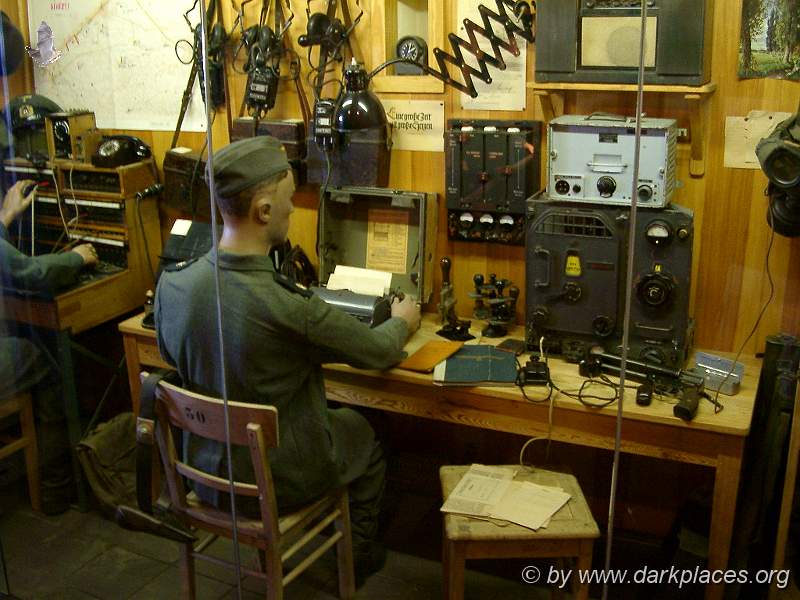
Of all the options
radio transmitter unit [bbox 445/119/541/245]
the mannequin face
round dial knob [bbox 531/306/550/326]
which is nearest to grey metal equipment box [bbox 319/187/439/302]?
radio transmitter unit [bbox 445/119/541/245]

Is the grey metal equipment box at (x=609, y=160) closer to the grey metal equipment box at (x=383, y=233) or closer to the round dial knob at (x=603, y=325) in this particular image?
the round dial knob at (x=603, y=325)

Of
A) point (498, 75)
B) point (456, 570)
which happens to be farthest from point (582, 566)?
point (498, 75)

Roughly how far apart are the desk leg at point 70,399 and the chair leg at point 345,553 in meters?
0.93

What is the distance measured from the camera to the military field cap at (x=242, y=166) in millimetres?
2201

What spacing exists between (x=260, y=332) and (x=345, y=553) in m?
0.82

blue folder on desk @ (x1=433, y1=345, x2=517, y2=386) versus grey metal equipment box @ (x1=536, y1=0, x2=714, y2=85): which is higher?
grey metal equipment box @ (x1=536, y1=0, x2=714, y2=85)

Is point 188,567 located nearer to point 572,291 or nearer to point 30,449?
point 30,449

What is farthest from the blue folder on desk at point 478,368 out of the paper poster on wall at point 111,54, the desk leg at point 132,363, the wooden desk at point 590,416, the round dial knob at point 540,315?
the paper poster on wall at point 111,54

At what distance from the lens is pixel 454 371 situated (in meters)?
2.67

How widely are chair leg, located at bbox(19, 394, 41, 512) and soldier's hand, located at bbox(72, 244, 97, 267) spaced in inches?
18.9

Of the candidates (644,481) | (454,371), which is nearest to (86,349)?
(454,371)

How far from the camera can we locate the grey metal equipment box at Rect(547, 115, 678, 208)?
2.45 meters

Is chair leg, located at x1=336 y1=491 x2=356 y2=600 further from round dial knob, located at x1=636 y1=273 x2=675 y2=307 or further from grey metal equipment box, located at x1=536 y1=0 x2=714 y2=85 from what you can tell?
grey metal equipment box, located at x1=536 y1=0 x2=714 y2=85

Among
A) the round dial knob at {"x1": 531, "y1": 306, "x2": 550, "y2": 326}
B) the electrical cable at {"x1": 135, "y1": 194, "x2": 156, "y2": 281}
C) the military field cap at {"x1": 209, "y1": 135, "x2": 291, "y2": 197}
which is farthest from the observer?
the electrical cable at {"x1": 135, "y1": 194, "x2": 156, "y2": 281}
